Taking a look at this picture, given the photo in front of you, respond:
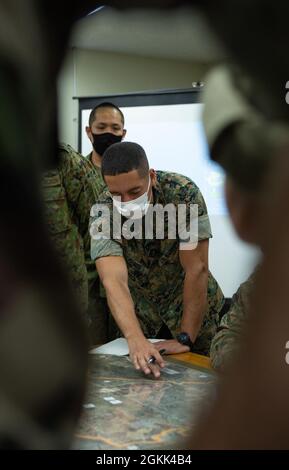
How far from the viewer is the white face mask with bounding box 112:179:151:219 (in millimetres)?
1033

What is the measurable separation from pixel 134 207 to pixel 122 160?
117 millimetres

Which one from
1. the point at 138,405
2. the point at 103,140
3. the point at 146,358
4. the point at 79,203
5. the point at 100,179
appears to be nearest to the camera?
the point at 138,405

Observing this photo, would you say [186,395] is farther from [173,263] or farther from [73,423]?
[73,423]

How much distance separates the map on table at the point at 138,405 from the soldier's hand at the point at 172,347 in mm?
41

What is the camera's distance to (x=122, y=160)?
3.17 ft

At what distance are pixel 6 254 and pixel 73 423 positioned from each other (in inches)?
1.6

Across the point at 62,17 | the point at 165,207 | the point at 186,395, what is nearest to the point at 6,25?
the point at 62,17

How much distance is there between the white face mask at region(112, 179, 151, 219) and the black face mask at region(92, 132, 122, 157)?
0.31 meters

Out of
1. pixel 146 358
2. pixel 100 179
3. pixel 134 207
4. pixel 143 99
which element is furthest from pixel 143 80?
pixel 146 358

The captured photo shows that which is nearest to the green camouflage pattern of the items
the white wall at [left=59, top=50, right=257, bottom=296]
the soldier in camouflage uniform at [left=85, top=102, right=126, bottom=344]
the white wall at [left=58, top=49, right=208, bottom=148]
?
the soldier in camouflage uniform at [left=85, top=102, right=126, bottom=344]

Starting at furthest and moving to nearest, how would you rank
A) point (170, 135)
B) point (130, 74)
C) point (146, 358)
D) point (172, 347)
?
point (130, 74), point (170, 135), point (172, 347), point (146, 358)

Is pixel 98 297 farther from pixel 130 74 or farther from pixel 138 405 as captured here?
pixel 130 74

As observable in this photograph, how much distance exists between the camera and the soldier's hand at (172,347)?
89 cm

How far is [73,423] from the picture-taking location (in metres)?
0.11
